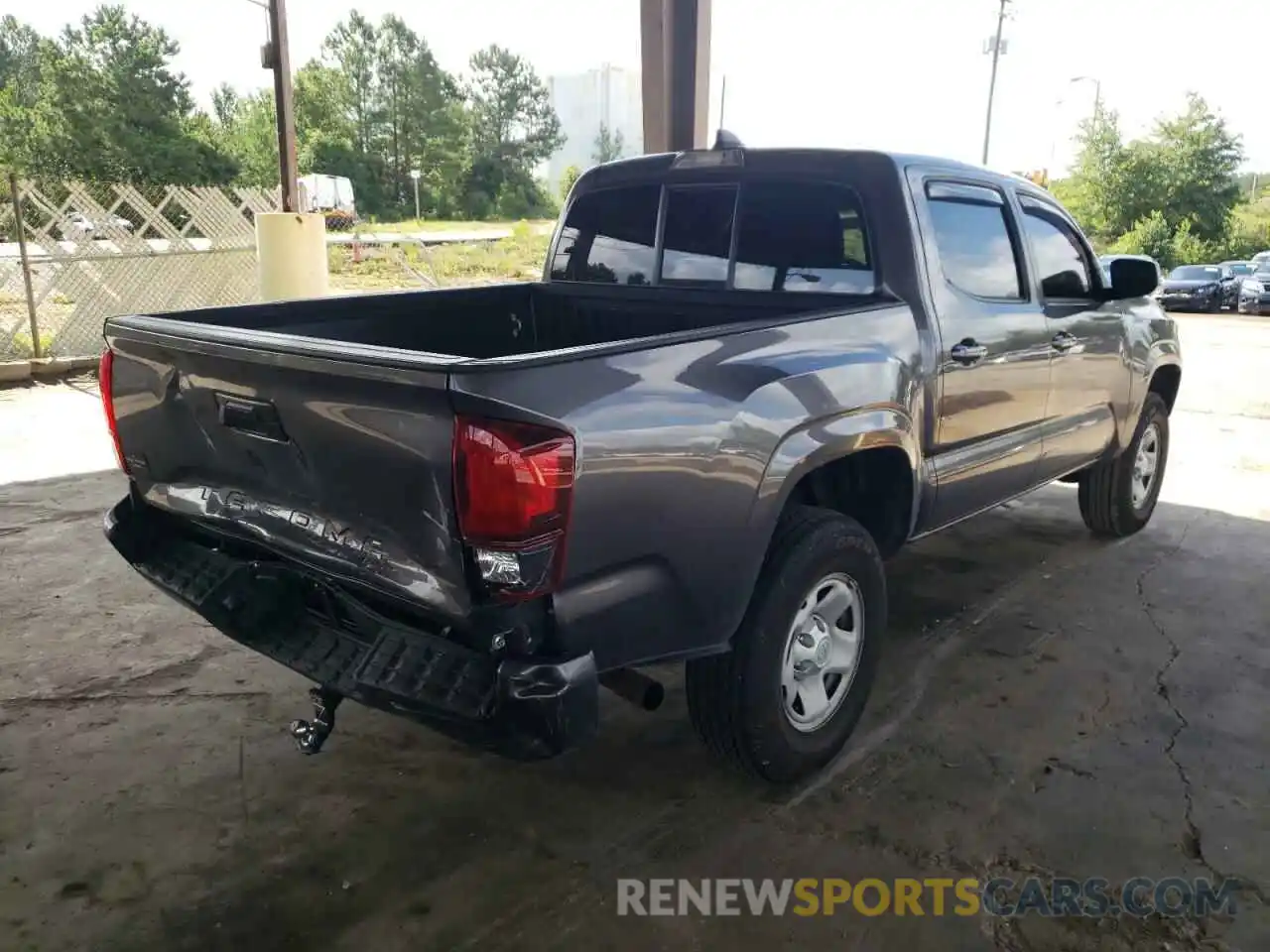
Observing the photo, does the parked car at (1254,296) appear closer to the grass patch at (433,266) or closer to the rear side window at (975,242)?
the grass patch at (433,266)

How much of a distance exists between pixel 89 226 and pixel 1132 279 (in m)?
10.7

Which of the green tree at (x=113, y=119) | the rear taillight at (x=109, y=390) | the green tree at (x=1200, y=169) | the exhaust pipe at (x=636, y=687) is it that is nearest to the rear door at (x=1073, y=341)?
the exhaust pipe at (x=636, y=687)

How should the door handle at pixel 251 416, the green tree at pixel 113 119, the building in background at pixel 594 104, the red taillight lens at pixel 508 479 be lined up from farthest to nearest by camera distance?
the building in background at pixel 594 104
the green tree at pixel 113 119
the door handle at pixel 251 416
the red taillight lens at pixel 508 479

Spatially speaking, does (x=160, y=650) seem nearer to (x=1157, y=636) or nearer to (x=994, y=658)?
(x=994, y=658)

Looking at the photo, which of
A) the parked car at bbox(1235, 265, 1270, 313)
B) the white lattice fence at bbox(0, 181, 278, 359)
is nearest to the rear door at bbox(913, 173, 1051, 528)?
the white lattice fence at bbox(0, 181, 278, 359)

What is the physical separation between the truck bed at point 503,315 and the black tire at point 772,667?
2.75 feet

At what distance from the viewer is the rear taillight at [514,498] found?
2154mm

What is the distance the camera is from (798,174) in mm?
3742

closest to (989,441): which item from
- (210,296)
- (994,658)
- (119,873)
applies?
(994,658)

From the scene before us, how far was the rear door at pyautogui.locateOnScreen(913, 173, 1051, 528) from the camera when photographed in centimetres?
369

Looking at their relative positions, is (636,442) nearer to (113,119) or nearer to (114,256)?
(114,256)

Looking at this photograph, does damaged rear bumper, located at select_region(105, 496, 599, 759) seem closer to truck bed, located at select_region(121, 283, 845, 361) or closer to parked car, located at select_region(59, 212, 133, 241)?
truck bed, located at select_region(121, 283, 845, 361)

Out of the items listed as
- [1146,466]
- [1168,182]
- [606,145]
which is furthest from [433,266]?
[606,145]

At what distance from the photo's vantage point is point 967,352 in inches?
147
